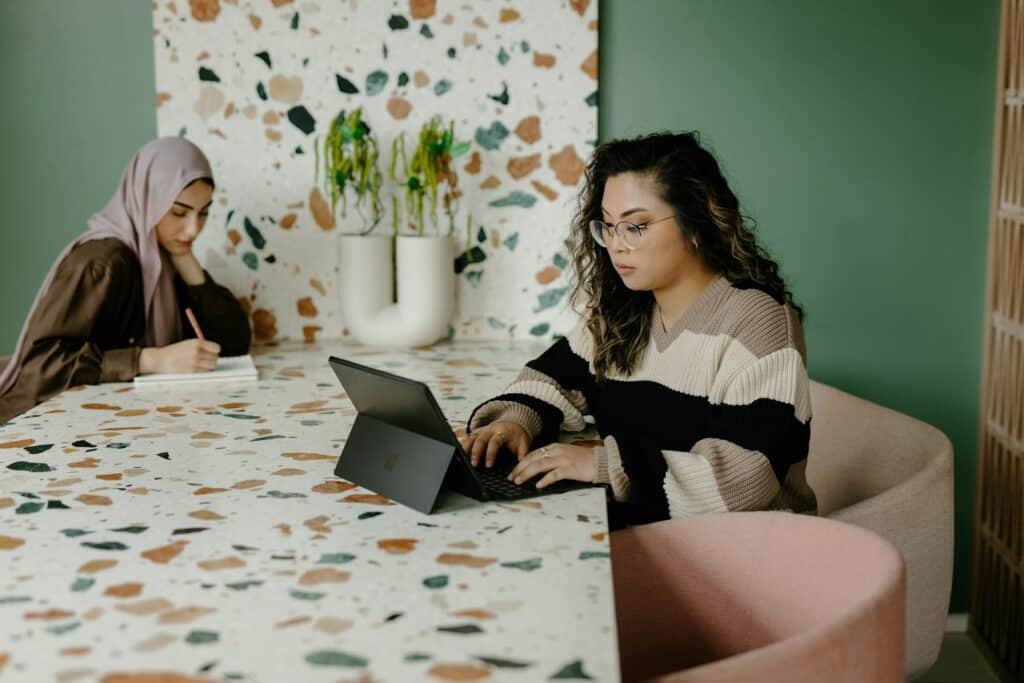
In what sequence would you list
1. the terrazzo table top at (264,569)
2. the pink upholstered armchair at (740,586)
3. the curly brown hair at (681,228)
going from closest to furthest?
the terrazzo table top at (264,569) < the pink upholstered armchair at (740,586) < the curly brown hair at (681,228)

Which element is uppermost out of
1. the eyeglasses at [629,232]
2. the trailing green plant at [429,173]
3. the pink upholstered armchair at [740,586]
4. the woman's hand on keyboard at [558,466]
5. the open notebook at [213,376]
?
the trailing green plant at [429,173]

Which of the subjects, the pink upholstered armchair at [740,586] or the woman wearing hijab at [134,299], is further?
the woman wearing hijab at [134,299]

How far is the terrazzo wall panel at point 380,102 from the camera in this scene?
266 cm

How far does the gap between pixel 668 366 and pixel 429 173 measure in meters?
A: 1.00

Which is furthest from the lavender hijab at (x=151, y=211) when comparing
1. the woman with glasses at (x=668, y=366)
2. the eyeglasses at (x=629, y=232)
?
the eyeglasses at (x=629, y=232)

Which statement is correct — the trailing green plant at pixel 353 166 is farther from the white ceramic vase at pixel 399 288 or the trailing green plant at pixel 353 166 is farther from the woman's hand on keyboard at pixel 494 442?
the woman's hand on keyboard at pixel 494 442

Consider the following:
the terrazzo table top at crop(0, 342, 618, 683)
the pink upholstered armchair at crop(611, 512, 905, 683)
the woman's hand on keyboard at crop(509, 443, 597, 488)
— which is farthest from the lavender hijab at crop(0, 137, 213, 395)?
the pink upholstered armchair at crop(611, 512, 905, 683)

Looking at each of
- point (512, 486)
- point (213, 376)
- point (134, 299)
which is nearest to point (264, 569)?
point (512, 486)

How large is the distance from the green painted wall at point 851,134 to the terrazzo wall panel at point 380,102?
0.15 m

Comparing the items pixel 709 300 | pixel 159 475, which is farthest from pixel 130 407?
pixel 709 300

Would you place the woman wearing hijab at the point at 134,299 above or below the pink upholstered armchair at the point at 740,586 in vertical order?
above

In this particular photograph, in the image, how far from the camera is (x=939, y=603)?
179 cm

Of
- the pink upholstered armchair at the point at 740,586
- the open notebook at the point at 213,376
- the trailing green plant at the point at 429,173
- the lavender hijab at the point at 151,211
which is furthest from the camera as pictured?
the trailing green plant at the point at 429,173

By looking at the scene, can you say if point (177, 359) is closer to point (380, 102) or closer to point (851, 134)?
point (380, 102)
